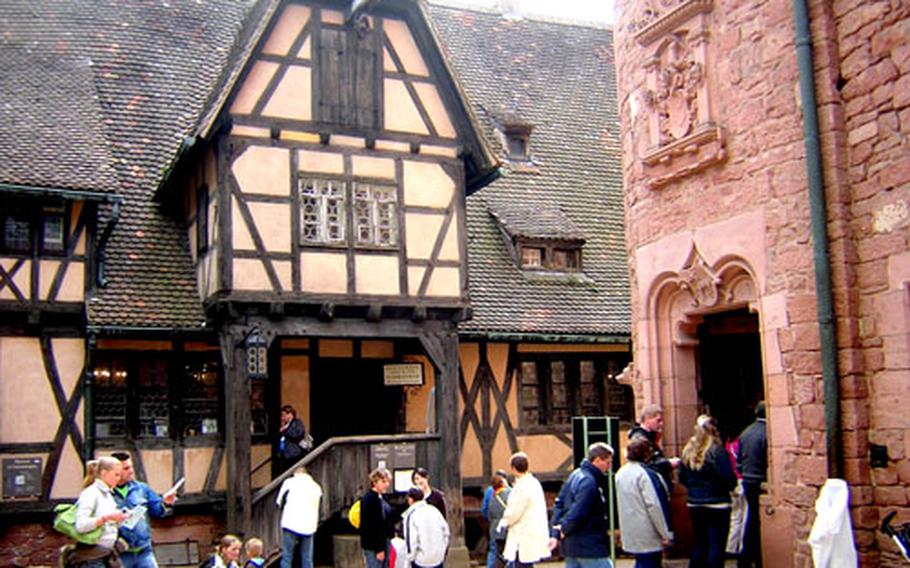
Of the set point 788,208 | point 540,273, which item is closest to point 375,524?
point 788,208

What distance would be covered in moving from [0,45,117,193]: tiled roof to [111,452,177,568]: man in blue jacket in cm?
801

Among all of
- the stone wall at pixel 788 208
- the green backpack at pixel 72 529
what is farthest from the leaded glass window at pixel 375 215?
the green backpack at pixel 72 529

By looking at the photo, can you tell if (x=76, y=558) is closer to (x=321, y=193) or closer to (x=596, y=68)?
(x=321, y=193)

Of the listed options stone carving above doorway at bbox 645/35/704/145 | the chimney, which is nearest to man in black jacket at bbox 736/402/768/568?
stone carving above doorway at bbox 645/35/704/145

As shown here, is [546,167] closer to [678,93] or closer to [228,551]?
[678,93]

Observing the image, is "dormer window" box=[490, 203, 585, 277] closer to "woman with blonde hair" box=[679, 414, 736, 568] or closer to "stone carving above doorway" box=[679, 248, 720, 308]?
"stone carving above doorway" box=[679, 248, 720, 308]

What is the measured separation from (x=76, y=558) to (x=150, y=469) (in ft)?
28.0

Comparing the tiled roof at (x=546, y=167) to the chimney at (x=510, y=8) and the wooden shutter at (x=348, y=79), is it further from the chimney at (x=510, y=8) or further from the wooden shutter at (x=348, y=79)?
the wooden shutter at (x=348, y=79)

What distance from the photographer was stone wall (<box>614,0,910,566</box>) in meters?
9.93

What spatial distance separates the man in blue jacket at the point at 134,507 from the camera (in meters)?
9.70

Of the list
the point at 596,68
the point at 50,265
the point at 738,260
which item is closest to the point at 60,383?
the point at 50,265

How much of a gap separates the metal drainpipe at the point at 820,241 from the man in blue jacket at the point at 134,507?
5965 mm

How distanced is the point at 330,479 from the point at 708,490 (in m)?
7.32

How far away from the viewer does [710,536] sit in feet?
36.3
